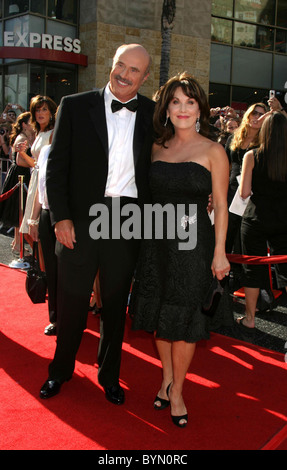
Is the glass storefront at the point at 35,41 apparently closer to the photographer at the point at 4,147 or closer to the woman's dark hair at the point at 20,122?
the photographer at the point at 4,147

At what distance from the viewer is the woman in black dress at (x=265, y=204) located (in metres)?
4.08

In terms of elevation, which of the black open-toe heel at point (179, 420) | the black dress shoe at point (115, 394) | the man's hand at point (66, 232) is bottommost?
the black open-toe heel at point (179, 420)

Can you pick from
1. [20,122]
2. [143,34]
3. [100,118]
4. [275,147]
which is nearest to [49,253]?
[100,118]

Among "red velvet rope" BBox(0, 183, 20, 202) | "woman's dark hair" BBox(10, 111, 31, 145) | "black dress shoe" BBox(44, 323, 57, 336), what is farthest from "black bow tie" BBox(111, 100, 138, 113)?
"red velvet rope" BBox(0, 183, 20, 202)

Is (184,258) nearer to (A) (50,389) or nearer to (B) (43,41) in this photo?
(A) (50,389)

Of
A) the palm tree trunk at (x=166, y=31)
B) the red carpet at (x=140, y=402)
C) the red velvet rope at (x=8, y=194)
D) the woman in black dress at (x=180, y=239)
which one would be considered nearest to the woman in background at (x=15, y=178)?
the red velvet rope at (x=8, y=194)

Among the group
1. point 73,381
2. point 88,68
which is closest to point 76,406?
point 73,381

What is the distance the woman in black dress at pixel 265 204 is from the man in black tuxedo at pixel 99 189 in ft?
4.85

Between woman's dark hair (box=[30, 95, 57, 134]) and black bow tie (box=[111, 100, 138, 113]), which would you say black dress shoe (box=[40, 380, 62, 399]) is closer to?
black bow tie (box=[111, 100, 138, 113])

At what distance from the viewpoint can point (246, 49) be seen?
57.2ft

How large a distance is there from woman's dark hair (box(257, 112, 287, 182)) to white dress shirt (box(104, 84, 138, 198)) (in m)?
1.60

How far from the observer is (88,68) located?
1488 centimetres

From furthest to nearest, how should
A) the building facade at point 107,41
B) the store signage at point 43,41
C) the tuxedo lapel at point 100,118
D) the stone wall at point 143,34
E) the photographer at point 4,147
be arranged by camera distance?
1. the stone wall at point 143,34
2. the building facade at point 107,41
3. the store signage at point 43,41
4. the photographer at point 4,147
5. the tuxedo lapel at point 100,118
